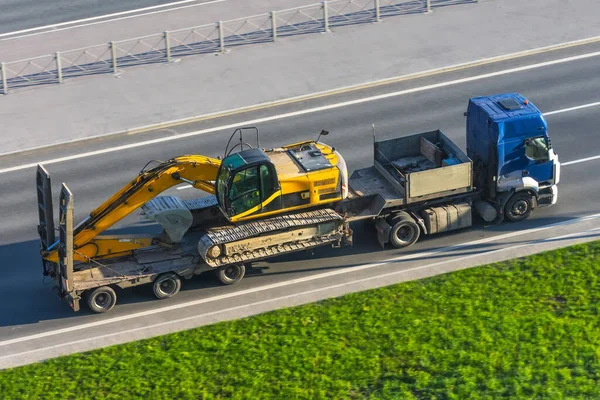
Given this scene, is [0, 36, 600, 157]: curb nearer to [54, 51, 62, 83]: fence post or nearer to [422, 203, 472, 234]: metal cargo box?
[54, 51, 62, 83]: fence post

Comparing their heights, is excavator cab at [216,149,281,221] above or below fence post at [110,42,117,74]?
below

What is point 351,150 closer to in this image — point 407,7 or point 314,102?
point 314,102

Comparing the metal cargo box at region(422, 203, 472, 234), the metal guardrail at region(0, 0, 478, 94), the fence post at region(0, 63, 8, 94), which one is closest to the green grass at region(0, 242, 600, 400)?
the metal cargo box at region(422, 203, 472, 234)

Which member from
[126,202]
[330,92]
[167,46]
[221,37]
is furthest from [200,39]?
[126,202]

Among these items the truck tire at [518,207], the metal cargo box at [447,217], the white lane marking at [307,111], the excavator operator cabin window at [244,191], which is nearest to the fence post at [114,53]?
the white lane marking at [307,111]

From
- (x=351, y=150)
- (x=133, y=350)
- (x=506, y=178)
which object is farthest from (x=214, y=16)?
(x=133, y=350)

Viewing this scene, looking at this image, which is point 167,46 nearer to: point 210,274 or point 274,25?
point 274,25
